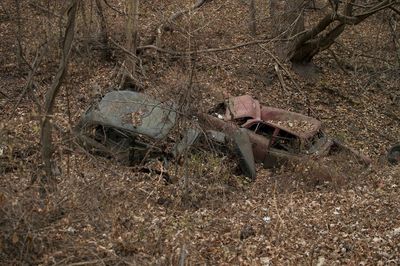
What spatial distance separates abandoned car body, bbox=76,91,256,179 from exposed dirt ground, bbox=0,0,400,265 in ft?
0.90

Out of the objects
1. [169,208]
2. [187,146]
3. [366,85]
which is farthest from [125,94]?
[366,85]

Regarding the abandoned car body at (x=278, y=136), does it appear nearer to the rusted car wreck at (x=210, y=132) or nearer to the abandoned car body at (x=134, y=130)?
the rusted car wreck at (x=210, y=132)

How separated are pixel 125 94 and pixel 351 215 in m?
3.89

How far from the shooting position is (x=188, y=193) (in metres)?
8.57

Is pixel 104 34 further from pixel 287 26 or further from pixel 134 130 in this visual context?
pixel 134 130

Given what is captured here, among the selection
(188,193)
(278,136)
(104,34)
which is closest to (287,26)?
(104,34)

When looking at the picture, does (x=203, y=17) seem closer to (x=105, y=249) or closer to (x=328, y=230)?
(x=328, y=230)

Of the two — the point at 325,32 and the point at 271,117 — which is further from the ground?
the point at 325,32

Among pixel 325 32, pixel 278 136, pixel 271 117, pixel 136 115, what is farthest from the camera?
pixel 325 32

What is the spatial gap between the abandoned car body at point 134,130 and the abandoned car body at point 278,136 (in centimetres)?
100

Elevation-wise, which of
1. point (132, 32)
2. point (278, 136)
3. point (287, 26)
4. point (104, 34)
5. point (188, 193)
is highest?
point (287, 26)

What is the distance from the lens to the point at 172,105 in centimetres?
904

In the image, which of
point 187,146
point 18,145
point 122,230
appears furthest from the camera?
point 187,146

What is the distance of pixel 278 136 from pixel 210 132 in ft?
4.02
